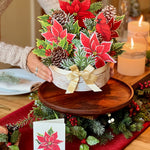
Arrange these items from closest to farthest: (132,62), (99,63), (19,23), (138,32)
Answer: (99,63) < (132,62) < (138,32) < (19,23)

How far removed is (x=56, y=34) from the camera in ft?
3.22

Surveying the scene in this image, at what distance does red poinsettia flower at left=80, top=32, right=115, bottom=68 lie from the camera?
958 mm

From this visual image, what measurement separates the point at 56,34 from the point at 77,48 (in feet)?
0.25

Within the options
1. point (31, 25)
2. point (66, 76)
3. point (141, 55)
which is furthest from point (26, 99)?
point (31, 25)

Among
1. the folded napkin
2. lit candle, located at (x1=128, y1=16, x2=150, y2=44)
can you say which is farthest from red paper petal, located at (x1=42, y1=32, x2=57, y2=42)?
lit candle, located at (x1=128, y1=16, x2=150, y2=44)

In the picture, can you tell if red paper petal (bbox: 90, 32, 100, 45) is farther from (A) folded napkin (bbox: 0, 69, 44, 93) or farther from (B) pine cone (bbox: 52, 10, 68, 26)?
(A) folded napkin (bbox: 0, 69, 44, 93)

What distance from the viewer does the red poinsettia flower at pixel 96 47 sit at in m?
0.96

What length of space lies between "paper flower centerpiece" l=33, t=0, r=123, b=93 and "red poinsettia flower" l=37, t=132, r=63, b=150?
0.16 meters

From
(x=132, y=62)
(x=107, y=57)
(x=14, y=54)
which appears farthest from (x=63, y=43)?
(x=132, y=62)

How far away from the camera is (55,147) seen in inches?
35.4

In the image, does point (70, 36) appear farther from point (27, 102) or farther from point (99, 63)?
point (27, 102)

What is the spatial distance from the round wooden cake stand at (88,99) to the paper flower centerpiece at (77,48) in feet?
0.15

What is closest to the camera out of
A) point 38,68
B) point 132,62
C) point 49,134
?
point 49,134

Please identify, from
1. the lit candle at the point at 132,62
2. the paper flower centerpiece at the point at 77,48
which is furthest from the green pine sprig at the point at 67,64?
the lit candle at the point at 132,62
